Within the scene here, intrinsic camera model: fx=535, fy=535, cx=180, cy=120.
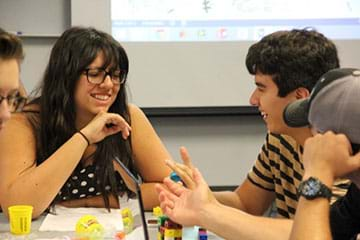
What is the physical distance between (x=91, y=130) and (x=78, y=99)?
0.59 feet

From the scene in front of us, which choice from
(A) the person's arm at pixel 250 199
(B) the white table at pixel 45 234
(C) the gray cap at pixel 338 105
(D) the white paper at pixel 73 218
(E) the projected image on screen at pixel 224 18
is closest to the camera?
(C) the gray cap at pixel 338 105

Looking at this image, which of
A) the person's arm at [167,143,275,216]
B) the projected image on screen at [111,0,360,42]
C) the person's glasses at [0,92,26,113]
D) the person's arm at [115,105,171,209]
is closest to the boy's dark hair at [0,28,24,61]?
the person's glasses at [0,92,26,113]

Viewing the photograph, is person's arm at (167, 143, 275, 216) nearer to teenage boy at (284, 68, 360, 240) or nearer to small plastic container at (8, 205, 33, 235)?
small plastic container at (8, 205, 33, 235)

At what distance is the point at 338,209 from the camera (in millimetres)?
1224

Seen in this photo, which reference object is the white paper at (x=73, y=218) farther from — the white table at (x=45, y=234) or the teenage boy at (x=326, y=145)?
the teenage boy at (x=326, y=145)

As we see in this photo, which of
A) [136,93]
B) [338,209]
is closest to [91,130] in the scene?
[338,209]

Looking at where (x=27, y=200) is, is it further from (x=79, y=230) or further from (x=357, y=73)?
(x=357, y=73)

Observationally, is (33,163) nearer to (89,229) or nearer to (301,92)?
(89,229)

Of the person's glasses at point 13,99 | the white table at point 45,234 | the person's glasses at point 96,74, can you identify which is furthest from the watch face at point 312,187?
the person's glasses at point 96,74

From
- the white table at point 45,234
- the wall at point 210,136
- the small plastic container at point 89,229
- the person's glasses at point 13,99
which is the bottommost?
the wall at point 210,136

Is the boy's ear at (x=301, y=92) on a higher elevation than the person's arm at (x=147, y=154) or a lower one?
higher

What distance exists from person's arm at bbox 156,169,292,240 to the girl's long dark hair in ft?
1.80

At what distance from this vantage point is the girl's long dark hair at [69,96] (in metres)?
1.86

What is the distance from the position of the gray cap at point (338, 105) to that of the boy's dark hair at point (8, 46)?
74 centimetres
